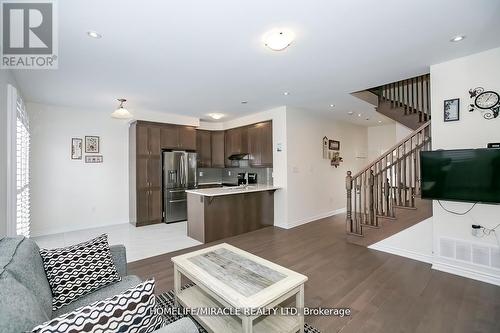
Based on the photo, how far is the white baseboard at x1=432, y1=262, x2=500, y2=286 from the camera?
2674mm

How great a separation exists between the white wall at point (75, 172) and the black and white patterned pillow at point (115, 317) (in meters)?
5.12

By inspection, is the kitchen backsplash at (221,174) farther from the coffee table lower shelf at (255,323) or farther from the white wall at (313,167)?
the coffee table lower shelf at (255,323)

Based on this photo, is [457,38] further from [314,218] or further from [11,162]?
[11,162]

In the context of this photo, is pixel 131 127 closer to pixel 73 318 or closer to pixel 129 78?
pixel 129 78

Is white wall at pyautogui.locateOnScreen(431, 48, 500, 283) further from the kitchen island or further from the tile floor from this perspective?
the tile floor

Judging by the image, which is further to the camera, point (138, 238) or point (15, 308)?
point (138, 238)

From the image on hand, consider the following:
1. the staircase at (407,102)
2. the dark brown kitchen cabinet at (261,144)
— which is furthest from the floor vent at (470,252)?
the dark brown kitchen cabinet at (261,144)

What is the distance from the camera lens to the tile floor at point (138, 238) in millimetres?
3859

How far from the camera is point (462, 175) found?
8.87 ft

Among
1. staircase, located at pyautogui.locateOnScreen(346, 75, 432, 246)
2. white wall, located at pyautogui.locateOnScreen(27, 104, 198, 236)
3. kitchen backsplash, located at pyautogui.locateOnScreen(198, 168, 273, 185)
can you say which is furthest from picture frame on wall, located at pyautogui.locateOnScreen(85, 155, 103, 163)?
staircase, located at pyautogui.locateOnScreen(346, 75, 432, 246)

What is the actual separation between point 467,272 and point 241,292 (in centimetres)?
305

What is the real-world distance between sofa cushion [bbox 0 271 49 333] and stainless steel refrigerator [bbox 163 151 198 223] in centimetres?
454

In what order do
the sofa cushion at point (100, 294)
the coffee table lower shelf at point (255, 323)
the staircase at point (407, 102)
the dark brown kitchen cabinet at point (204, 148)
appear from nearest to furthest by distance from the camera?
the sofa cushion at point (100, 294) → the coffee table lower shelf at point (255, 323) → the staircase at point (407, 102) → the dark brown kitchen cabinet at point (204, 148)

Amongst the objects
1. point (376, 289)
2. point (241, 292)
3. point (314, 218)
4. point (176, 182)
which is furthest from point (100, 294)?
point (314, 218)
